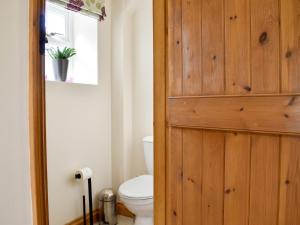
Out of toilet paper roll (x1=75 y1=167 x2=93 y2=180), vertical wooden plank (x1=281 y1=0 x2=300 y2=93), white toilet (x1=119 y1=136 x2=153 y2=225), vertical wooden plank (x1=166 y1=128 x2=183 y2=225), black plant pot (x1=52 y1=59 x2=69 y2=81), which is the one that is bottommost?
white toilet (x1=119 y1=136 x2=153 y2=225)

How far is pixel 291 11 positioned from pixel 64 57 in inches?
63.7

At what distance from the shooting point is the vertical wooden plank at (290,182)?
573 mm

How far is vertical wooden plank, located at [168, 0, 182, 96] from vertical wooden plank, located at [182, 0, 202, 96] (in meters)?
0.02

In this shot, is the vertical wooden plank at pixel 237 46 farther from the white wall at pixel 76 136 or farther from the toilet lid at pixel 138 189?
the white wall at pixel 76 136

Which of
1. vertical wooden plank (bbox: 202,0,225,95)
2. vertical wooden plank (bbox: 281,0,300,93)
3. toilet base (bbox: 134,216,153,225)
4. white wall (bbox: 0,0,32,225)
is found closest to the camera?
vertical wooden plank (bbox: 281,0,300,93)

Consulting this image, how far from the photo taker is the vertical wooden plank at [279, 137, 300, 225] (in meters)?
0.57

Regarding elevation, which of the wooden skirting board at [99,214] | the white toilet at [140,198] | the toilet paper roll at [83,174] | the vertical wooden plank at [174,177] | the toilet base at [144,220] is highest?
the vertical wooden plank at [174,177]

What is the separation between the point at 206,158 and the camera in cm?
73

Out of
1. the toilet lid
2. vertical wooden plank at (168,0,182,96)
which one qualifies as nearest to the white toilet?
the toilet lid

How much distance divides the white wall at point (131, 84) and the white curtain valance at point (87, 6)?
162mm

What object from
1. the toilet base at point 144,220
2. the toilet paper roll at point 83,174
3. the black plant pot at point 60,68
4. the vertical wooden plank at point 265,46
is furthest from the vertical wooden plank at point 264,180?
the black plant pot at point 60,68

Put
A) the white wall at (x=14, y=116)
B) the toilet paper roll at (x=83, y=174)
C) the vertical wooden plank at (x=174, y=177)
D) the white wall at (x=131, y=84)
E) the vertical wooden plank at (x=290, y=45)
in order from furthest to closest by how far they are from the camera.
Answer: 1. the white wall at (x=131, y=84)
2. the toilet paper roll at (x=83, y=174)
3. the white wall at (x=14, y=116)
4. the vertical wooden plank at (x=174, y=177)
5. the vertical wooden plank at (x=290, y=45)

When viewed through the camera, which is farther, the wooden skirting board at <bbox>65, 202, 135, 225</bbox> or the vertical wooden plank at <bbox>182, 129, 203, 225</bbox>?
the wooden skirting board at <bbox>65, 202, 135, 225</bbox>

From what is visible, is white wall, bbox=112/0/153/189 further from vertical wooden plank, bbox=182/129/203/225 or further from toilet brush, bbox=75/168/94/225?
vertical wooden plank, bbox=182/129/203/225
